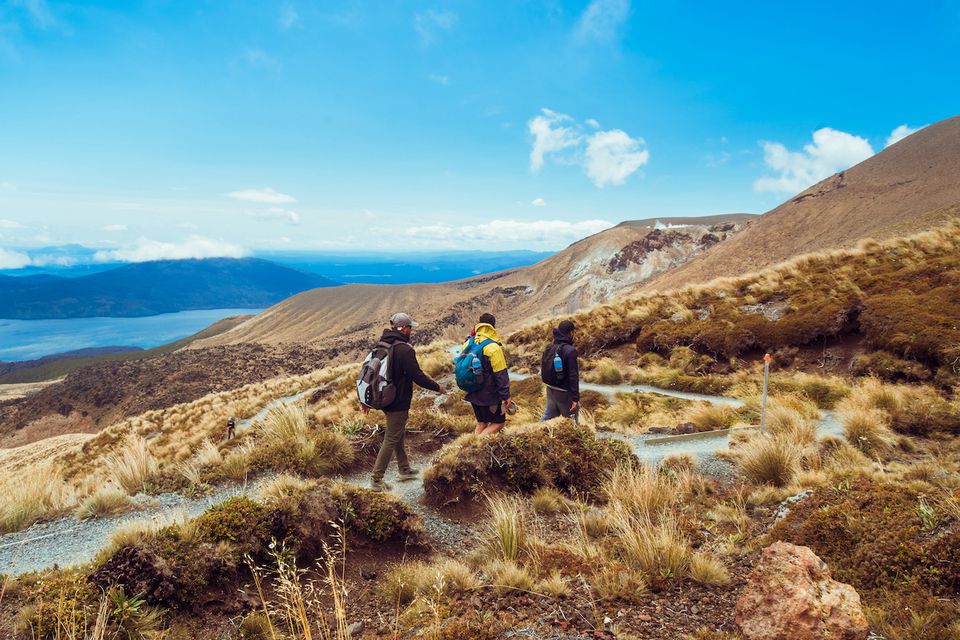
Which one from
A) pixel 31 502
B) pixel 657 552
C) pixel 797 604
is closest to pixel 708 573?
pixel 657 552

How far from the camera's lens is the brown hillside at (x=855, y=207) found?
140ft

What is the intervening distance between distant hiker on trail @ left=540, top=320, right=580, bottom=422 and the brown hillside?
39632mm

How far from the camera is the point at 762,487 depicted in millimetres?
5777

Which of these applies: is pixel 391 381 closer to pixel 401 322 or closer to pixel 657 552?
pixel 401 322

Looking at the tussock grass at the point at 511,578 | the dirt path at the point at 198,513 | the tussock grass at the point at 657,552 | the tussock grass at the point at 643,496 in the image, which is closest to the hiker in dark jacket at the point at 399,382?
the dirt path at the point at 198,513

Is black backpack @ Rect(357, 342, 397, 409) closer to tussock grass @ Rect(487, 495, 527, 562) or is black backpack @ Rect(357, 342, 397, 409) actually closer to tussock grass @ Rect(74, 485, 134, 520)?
tussock grass @ Rect(487, 495, 527, 562)

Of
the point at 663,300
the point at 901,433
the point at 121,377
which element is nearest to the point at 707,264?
the point at 663,300

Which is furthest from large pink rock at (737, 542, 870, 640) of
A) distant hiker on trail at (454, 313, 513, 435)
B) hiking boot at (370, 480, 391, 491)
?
hiking boot at (370, 480, 391, 491)

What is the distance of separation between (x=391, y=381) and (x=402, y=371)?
0.24m

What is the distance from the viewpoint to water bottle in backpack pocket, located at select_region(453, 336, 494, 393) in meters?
7.45

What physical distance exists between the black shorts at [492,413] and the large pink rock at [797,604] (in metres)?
5.26

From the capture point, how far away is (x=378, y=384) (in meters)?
6.44

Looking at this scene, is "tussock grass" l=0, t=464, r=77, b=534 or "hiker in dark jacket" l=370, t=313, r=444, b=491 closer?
"tussock grass" l=0, t=464, r=77, b=534

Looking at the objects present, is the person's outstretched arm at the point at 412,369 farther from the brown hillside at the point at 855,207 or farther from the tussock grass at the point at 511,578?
the brown hillside at the point at 855,207
